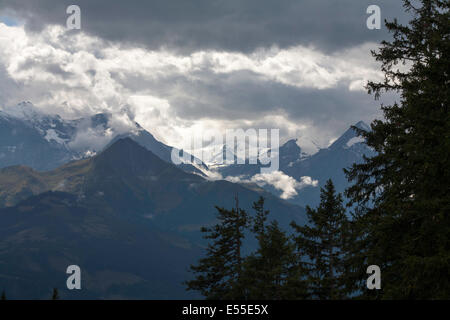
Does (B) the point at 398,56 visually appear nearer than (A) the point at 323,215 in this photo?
Yes

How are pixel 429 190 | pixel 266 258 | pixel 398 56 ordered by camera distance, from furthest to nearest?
1. pixel 266 258
2. pixel 398 56
3. pixel 429 190

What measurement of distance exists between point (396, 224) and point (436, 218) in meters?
1.50

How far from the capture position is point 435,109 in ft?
55.5

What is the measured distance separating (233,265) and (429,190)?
28263 mm

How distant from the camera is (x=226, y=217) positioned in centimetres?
Answer: 4403

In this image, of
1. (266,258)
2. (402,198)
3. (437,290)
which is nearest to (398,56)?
(402,198)

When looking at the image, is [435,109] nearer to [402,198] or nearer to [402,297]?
[402,198]

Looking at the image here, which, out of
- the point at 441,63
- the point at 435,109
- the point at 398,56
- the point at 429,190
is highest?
the point at 398,56

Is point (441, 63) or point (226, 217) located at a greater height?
point (441, 63)

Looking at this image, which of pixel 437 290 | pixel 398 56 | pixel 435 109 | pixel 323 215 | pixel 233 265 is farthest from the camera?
pixel 233 265
